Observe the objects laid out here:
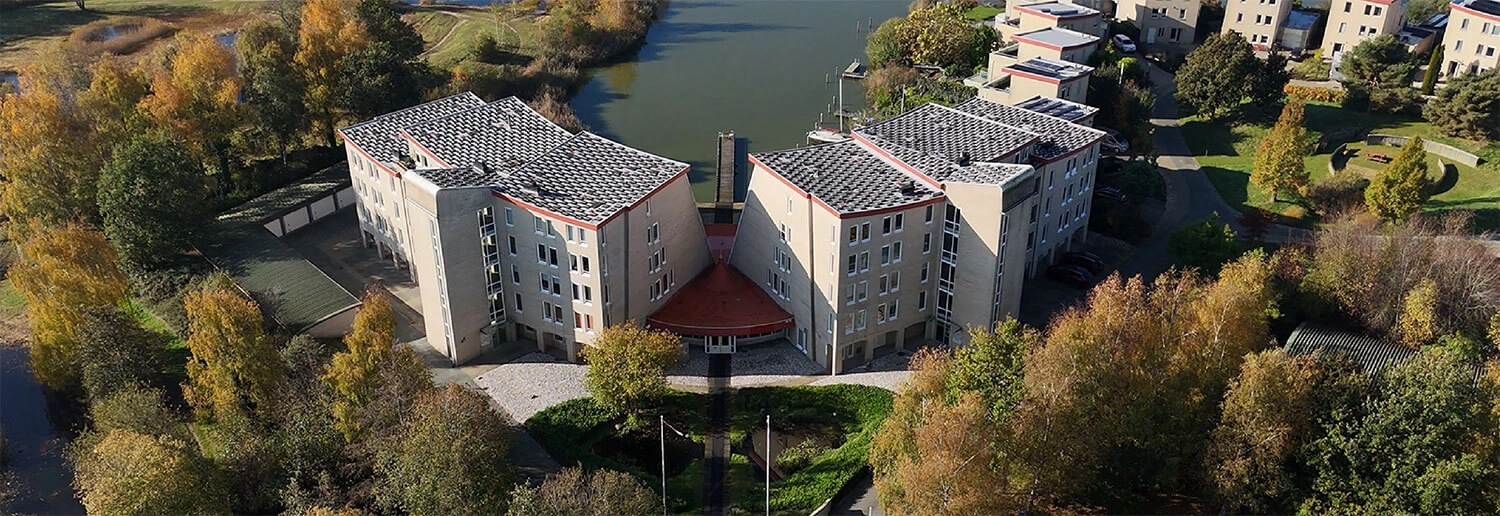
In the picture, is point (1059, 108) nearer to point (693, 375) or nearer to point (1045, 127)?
point (1045, 127)

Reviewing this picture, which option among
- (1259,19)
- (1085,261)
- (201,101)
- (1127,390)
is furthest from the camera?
(1259,19)

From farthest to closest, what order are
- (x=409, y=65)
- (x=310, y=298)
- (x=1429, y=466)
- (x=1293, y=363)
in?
1. (x=409, y=65)
2. (x=310, y=298)
3. (x=1293, y=363)
4. (x=1429, y=466)

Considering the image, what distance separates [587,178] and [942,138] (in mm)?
20053

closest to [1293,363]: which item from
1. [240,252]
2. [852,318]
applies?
[852,318]

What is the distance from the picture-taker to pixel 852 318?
5100 centimetres

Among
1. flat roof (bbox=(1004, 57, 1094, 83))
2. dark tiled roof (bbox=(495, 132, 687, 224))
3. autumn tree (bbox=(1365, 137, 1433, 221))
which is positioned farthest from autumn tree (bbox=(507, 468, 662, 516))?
autumn tree (bbox=(1365, 137, 1433, 221))

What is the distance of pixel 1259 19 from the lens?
9475cm

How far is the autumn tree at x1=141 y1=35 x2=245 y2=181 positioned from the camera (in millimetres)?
66438

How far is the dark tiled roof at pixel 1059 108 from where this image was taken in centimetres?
6538

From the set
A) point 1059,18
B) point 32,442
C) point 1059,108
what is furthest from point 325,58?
point 1059,18

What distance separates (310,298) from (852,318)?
1151 inches

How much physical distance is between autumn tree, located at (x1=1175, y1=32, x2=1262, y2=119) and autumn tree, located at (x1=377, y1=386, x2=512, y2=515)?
60488 millimetres

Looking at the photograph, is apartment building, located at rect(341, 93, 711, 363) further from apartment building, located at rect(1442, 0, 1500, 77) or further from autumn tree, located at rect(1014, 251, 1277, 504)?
apartment building, located at rect(1442, 0, 1500, 77)

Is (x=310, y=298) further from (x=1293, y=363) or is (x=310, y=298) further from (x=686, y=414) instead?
(x=1293, y=363)
